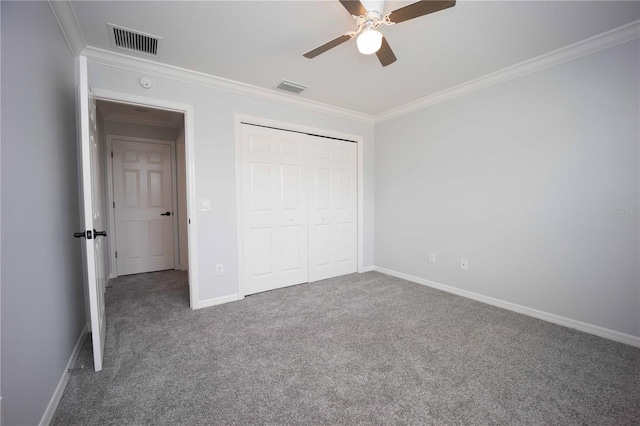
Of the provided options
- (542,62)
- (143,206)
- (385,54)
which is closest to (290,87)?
(385,54)

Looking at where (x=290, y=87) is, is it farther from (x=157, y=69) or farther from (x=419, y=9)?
(x=419, y=9)

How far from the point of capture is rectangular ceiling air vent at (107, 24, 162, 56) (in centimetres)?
204

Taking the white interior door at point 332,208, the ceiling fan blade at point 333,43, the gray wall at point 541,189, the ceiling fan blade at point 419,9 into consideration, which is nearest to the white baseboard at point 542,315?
the gray wall at point 541,189

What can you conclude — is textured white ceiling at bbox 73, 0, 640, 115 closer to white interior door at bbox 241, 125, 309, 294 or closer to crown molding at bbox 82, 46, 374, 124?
crown molding at bbox 82, 46, 374, 124

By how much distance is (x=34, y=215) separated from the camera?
4.44 feet

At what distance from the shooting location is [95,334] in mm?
1673

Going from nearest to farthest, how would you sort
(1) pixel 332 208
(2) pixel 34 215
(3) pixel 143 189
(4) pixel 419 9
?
1. (2) pixel 34 215
2. (4) pixel 419 9
3. (1) pixel 332 208
4. (3) pixel 143 189

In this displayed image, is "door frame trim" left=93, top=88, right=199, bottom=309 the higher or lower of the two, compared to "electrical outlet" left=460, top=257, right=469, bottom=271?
higher

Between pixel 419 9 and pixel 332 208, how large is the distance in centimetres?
262

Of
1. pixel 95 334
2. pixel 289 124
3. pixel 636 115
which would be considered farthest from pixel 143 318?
pixel 636 115

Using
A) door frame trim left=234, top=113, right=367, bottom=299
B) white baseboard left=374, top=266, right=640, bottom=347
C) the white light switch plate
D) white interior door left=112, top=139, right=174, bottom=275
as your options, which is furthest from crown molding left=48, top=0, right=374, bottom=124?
white baseboard left=374, top=266, right=640, bottom=347

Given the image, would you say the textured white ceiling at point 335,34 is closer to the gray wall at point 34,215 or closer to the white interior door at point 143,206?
the gray wall at point 34,215

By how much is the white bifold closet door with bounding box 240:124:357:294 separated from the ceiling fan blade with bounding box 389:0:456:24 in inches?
79.4

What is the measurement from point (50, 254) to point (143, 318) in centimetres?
127
